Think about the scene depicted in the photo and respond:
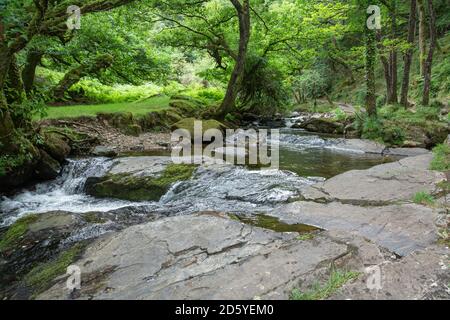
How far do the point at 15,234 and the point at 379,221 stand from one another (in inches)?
176

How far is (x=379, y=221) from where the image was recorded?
4.36 m

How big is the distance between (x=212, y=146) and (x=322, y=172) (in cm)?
355

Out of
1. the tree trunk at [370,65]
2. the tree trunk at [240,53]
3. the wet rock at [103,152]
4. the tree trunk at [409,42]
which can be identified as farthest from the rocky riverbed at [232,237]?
the tree trunk at [409,42]

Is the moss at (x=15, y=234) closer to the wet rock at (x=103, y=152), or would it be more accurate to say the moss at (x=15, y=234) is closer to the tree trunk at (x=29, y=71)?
the wet rock at (x=103, y=152)

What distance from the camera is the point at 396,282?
2.86 metres

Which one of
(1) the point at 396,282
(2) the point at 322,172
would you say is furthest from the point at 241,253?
(2) the point at 322,172

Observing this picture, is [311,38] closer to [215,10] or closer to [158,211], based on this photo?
[215,10]

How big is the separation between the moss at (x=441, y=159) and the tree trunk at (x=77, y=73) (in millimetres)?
7727

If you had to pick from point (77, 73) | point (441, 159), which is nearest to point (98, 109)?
point (77, 73)

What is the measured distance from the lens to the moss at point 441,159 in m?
6.65

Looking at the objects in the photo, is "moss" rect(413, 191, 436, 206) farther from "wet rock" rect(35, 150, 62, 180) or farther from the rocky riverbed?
"wet rock" rect(35, 150, 62, 180)

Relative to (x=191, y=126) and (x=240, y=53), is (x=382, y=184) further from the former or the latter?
(x=240, y=53)

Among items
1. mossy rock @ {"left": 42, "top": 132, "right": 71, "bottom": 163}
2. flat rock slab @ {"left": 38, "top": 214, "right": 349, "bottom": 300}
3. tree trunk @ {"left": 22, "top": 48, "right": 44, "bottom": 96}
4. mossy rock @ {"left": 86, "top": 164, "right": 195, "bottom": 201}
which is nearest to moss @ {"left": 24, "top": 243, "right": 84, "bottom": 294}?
flat rock slab @ {"left": 38, "top": 214, "right": 349, "bottom": 300}

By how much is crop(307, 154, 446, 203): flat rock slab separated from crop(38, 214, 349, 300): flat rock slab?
1896 mm
